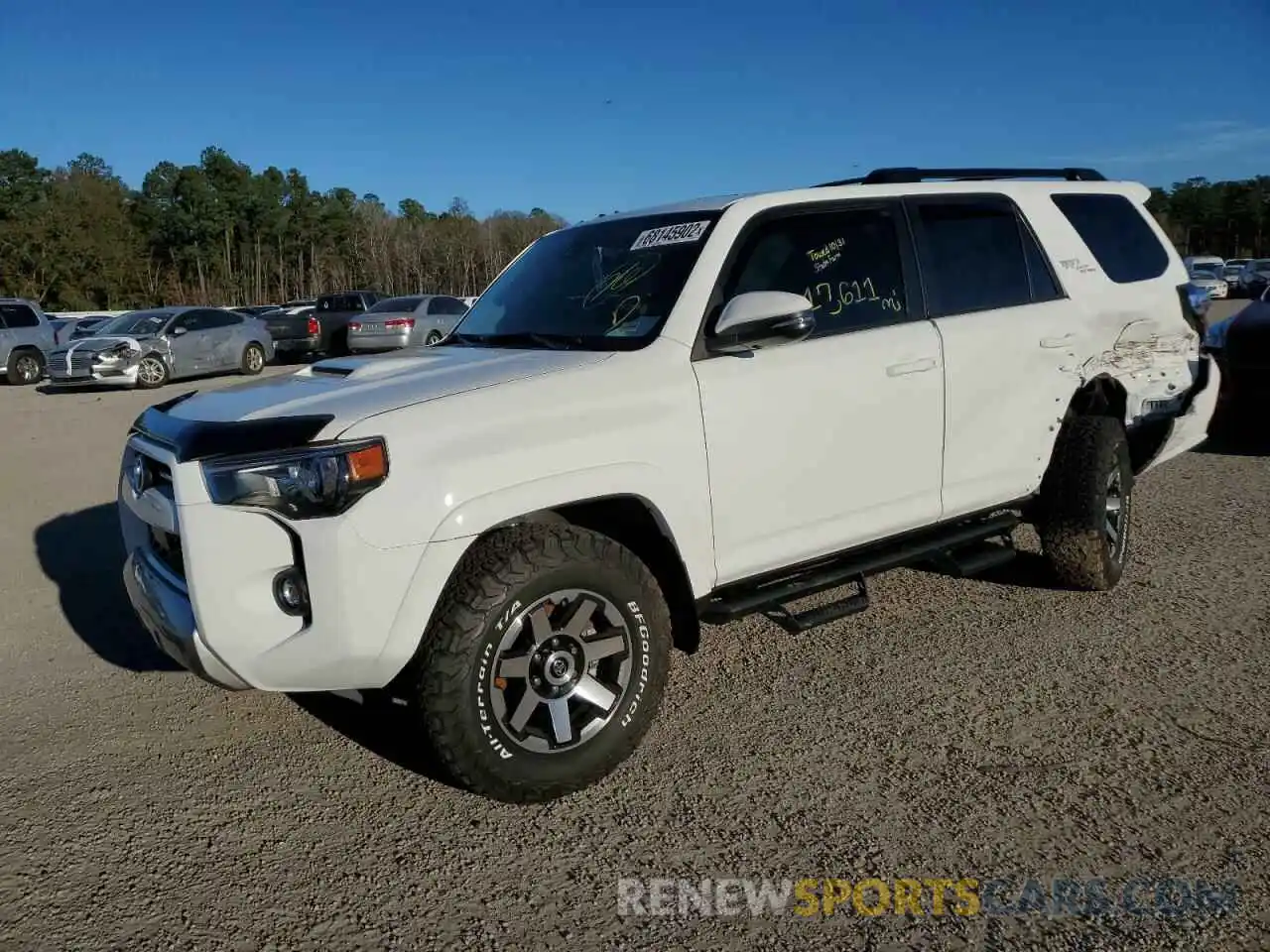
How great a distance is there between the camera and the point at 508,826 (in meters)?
3.06

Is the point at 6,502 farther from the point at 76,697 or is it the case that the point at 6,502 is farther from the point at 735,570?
the point at 735,570

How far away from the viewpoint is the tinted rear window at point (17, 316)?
2131 centimetres

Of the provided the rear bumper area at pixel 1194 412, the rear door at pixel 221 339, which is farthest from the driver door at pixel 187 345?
the rear bumper area at pixel 1194 412

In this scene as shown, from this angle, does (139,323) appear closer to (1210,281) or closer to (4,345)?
(4,345)

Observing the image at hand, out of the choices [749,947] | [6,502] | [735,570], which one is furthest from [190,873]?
[6,502]

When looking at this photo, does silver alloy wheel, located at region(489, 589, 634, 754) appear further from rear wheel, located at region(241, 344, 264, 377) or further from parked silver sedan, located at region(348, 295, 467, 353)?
rear wheel, located at region(241, 344, 264, 377)

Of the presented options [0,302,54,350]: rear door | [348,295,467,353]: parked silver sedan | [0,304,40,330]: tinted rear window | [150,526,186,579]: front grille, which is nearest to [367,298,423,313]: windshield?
[348,295,467,353]: parked silver sedan

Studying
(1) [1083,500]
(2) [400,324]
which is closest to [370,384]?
(1) [1083,500]

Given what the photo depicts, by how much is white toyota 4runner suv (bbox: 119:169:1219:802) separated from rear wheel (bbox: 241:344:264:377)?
58.6 feet

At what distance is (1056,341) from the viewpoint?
456 cm

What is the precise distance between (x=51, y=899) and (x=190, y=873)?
1.17 feet

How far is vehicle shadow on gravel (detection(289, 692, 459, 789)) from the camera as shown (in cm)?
313

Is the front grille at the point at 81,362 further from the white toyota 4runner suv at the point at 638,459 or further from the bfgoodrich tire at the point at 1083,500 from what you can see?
the bfgoodrich tire at the point at 1083,500

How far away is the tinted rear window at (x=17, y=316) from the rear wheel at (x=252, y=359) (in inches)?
199
